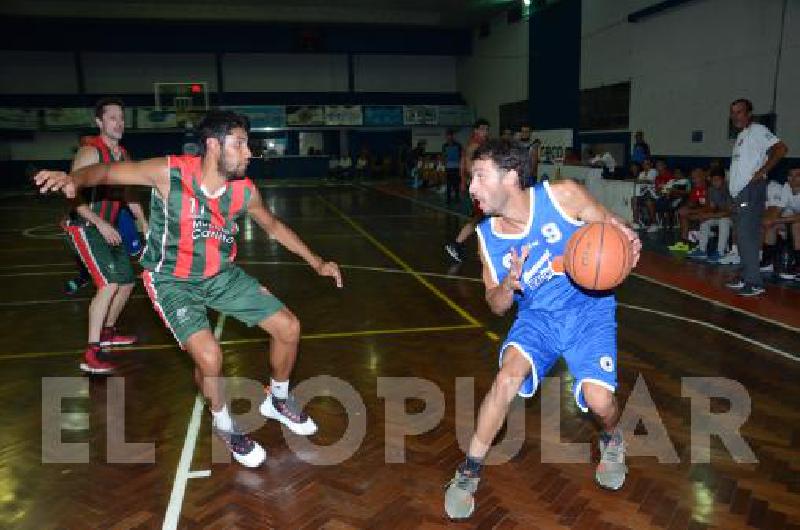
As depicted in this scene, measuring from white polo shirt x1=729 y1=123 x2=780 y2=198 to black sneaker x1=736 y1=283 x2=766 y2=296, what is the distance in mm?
1158

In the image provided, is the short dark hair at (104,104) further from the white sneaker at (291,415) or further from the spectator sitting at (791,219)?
the spectator sitting at (791,219)

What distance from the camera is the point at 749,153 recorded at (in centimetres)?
696

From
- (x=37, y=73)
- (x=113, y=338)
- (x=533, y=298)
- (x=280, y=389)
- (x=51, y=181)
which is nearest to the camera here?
(x=51, y=181)

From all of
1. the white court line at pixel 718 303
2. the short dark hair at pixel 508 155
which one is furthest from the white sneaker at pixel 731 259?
the short dark hair at pixel 508 155

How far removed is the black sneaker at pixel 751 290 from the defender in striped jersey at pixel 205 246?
237 inches

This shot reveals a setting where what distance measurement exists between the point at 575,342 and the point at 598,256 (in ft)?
1.63

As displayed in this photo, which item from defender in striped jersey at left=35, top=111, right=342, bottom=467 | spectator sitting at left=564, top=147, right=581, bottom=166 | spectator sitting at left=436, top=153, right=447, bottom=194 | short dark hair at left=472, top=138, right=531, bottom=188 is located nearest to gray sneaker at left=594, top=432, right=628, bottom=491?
short dark hair at left=472, top=138, right=531, bottom=188

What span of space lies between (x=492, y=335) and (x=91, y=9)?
89.8 ft

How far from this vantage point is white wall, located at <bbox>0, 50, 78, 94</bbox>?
1113 inches

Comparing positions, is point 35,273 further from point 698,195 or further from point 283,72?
point 283,72

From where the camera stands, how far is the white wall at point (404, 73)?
106ft

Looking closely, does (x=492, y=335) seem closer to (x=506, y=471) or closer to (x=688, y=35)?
(x=506, y=471)

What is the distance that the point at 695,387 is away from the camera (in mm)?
4723

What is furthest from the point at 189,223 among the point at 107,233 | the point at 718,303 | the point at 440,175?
the point at 440,175
